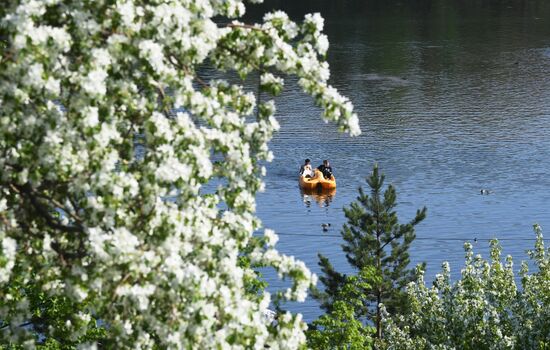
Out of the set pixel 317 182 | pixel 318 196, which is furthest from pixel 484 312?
pixel 318 196

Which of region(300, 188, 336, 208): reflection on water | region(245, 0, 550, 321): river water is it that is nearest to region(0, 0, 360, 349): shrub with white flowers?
region(245, 0, 550, 321): river water

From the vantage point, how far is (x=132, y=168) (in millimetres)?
11125

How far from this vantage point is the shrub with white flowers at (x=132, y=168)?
10.3 m

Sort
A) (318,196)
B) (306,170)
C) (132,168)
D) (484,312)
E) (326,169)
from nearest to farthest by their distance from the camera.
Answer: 1. (132,168)
2. (484,312)
3. (318,196)
4. (326,169)
5. (306,170)

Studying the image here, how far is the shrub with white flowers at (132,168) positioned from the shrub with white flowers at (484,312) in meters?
15.1

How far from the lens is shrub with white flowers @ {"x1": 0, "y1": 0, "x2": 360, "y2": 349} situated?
10289 mm

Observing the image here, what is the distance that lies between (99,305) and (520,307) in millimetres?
18474

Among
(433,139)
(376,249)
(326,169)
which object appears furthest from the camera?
Answer: (433,139)

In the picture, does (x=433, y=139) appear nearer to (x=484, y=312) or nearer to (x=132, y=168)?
(x=484, y=312)

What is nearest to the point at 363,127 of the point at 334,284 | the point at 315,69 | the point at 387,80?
the point at 387,80

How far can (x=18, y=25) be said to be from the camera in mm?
9945

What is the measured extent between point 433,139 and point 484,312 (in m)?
57.8

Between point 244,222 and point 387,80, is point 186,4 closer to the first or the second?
point 244,222

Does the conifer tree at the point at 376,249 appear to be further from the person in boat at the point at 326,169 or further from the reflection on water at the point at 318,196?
the person in boat at the point at 326,169
